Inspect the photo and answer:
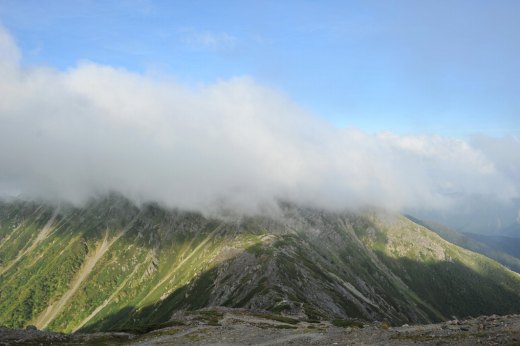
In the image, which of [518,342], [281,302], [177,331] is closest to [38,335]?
[177,331]

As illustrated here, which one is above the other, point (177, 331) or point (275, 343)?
point (275, 343)

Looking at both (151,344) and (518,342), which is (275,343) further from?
(518,342)

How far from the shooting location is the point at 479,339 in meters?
38.3

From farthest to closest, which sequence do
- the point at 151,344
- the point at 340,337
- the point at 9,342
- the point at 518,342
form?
the point at 151,344 < the point at 9,342 < the point at 340,337 < the point at 518,342

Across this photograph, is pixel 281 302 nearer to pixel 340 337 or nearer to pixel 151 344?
pixel 151 344

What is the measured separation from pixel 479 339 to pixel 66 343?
72.2 meters

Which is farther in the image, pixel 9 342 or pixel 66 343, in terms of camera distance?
pixel 66 343

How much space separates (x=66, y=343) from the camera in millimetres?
76688

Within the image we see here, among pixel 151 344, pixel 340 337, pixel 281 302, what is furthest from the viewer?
pixel 281 302

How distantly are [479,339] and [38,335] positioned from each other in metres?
77.5

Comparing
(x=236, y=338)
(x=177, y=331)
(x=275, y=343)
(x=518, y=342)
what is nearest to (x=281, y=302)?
(x=177, y=331)

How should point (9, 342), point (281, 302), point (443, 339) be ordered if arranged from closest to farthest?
point (443, 339) → point (9, 342) → point (281, 302)

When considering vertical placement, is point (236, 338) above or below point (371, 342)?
below

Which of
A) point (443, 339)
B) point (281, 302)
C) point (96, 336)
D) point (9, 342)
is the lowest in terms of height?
point (281, 302)
